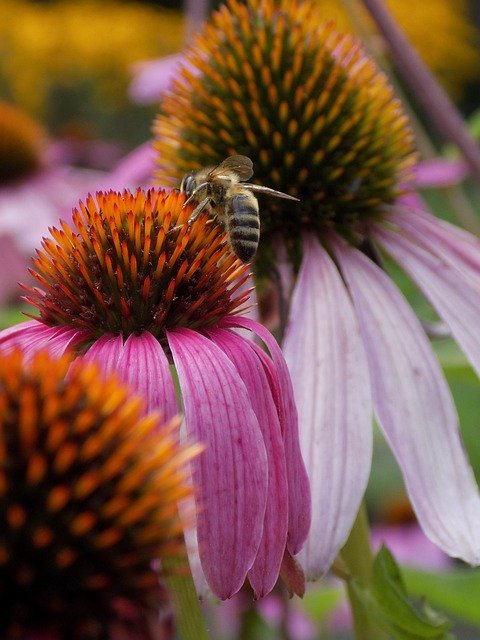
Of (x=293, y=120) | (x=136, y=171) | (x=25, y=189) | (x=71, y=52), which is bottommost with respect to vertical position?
(x=71, y=52)

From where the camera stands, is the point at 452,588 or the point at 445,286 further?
the point at 452,588

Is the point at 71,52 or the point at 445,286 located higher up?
the point at 445,286

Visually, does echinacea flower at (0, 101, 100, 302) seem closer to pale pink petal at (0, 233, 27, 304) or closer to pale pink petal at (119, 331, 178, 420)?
pale pink petal at (0, 233, 27, 304)

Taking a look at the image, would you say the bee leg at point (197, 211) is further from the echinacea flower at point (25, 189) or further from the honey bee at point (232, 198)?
the echinacea flower at point (25, 189)

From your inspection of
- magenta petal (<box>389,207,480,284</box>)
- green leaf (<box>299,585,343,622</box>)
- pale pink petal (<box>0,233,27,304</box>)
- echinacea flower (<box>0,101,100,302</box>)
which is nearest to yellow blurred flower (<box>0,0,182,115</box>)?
echinacea flower (<box>0,101,100,302</box>)

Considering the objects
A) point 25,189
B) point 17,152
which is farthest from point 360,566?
point 17,152

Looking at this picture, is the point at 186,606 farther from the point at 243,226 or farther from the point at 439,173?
the point at 439,173

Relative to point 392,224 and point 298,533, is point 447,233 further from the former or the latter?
point 298,533

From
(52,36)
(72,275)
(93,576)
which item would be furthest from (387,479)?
(52,36)
